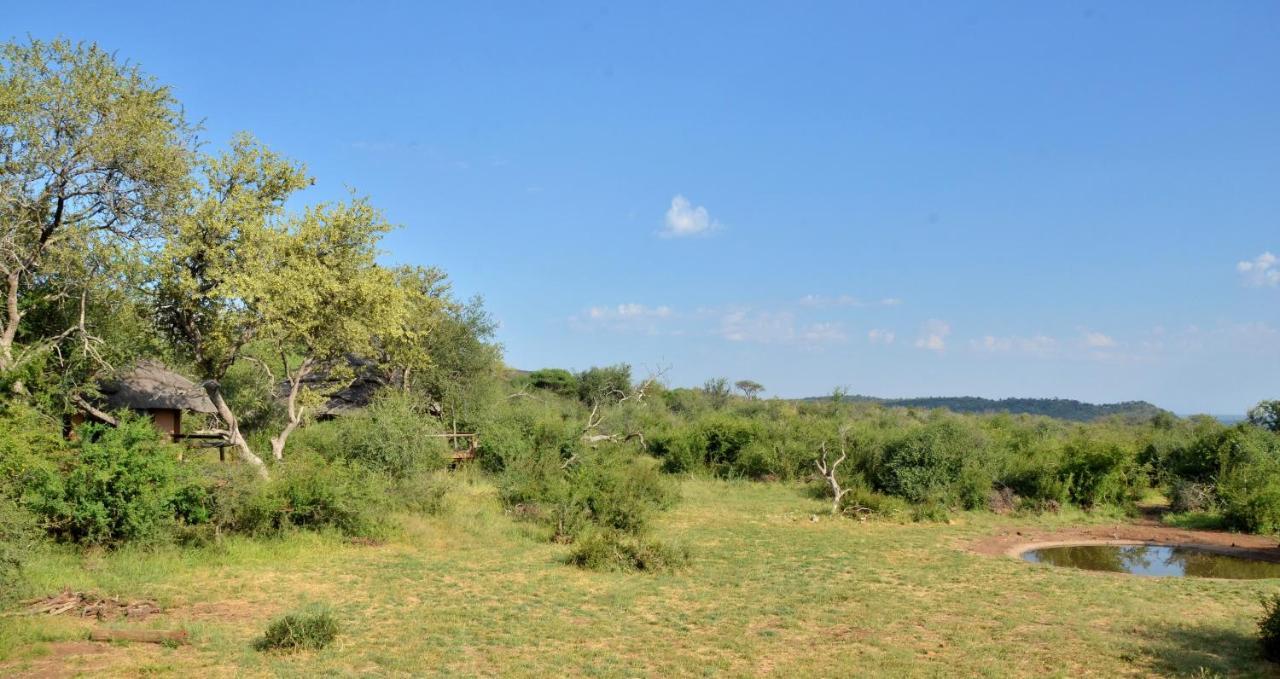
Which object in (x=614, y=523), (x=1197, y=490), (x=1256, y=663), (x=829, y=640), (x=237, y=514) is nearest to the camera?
(x=1256, y=663)

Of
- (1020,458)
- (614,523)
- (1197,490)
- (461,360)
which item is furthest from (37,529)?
(1197,490)

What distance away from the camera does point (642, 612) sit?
1059 cm

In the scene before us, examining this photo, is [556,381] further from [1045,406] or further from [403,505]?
[1045,406]

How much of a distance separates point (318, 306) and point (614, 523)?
314 inches

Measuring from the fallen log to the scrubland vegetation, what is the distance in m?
0.26

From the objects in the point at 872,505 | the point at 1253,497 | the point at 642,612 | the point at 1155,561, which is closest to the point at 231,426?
the point at 642,612

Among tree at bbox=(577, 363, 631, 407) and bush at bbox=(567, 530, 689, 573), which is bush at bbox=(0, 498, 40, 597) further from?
tree at bbox=(577, 363, 631, 407)

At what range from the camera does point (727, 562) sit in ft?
46.6

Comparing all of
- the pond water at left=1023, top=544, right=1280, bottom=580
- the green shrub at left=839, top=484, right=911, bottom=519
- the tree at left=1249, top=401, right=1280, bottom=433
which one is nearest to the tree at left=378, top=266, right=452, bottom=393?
Result: the green shrub at left=839, top=484, right=911, bottom=519

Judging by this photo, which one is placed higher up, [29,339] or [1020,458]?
[29,339]

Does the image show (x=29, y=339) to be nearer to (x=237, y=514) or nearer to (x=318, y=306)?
(x=318, y=306)

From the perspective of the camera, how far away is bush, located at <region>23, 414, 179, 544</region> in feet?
39.4

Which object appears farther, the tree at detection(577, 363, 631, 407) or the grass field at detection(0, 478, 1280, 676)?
the tree at detection(577, 363, 631, 407)

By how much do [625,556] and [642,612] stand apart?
9.78 feet
